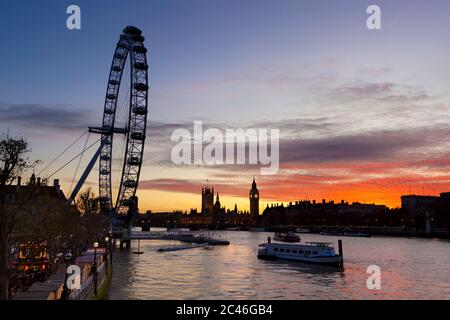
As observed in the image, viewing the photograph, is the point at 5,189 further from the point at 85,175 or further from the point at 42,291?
the point at 85,175

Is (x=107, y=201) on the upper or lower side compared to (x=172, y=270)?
upper

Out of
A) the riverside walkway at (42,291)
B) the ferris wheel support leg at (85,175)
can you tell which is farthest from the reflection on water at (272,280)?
the ferris wheel support leg at (85,175)

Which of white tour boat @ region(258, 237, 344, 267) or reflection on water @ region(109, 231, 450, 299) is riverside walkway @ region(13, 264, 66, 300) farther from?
white tour boat @ region(258, 237, 344, 267)

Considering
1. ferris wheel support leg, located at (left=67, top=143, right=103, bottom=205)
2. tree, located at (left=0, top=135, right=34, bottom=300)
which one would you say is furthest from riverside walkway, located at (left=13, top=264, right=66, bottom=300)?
ferris wheel support leg, located at (left=67, top=143, right=103, bottom=205)

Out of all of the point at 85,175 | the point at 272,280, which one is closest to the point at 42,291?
the point at 272,280

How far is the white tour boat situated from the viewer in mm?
58812

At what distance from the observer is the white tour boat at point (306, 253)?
193ft

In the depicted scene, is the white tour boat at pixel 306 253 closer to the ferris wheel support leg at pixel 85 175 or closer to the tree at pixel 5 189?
the ferris wheel support leg at pixel 85 175

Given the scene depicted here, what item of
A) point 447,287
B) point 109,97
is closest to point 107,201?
point 109,97

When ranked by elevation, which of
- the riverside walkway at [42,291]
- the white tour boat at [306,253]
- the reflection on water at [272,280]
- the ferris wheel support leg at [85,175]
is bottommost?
the reflection on water at [272,280]

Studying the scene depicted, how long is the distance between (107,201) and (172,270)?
31.3 metres

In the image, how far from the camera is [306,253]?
63750mm

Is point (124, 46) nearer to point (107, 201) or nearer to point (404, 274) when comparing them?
point (107, 201)
